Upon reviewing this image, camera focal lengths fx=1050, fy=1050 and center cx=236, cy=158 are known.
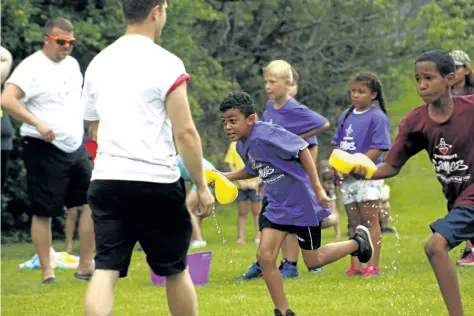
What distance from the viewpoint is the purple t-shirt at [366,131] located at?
9.42 meters

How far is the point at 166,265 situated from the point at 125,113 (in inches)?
34.1

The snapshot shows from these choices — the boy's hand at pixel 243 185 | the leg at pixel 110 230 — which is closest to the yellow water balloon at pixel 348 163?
the leg at pixel 110 230

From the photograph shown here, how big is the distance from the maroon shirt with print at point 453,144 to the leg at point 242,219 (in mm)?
7767

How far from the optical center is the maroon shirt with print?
6.31 m

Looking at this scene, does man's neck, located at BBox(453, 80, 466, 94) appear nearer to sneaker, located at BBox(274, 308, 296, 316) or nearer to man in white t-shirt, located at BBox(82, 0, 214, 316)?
sneaker, located at BBox(274, 308, 296, 316)

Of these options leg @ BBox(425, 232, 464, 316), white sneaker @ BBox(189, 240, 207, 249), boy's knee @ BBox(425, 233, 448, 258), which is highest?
boy's knee @ BBox(425, 233, 448, 258)

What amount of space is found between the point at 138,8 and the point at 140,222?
1.15m

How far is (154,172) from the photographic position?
5.51 metres

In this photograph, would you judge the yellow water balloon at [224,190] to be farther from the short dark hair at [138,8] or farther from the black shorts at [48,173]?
the black shorts at [48,173]

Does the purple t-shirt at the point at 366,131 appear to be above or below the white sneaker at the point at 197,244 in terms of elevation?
above

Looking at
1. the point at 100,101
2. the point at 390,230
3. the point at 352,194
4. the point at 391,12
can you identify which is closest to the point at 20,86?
the point at 352,194

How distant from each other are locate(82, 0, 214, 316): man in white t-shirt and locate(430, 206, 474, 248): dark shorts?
4.73 ft

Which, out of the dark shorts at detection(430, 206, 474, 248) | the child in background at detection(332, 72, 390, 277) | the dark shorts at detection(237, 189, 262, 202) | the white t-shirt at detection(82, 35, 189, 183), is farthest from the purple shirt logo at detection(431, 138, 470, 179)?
the dark shorts at detection(237, 189, 262, 202)

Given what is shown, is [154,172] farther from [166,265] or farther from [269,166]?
[269,166]
